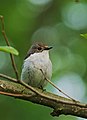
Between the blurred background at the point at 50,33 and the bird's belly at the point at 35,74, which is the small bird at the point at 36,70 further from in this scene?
the blurred background at the point at 50,33

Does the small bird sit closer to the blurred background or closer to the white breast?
the white breast

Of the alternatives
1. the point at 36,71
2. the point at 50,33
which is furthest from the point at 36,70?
the point at 50,33

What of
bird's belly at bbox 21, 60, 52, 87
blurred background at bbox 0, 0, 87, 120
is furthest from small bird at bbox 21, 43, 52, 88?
blurred background at bbox 0, 0, 87, 120

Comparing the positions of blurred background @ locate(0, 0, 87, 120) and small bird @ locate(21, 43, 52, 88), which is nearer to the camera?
small bird @ locate(21, 43, 52, 88)

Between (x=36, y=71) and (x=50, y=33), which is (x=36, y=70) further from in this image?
(x=50, y=33)

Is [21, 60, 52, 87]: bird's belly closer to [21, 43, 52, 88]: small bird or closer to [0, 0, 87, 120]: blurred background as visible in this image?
[21, 43, 52, 88]: small bird

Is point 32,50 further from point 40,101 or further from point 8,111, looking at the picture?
point 8,111

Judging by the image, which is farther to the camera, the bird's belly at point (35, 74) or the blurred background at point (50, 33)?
the blurred background at point (50, 33)

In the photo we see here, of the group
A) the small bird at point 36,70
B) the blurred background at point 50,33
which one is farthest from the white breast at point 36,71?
the blurred background at point 50,33

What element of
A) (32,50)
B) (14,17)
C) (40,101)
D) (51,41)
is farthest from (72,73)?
(40,101)

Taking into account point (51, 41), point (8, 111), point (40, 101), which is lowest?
point (8, 111)

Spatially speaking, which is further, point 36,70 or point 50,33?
point 50,33
